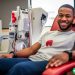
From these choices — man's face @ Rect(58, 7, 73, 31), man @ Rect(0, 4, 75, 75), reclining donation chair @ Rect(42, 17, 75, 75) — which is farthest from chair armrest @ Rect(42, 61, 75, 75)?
man's face @ Rect(58, 7, 73, 31)

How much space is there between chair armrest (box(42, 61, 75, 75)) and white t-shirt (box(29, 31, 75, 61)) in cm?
41

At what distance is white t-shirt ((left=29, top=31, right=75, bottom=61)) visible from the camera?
6.62 feet

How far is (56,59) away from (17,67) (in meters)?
0.30

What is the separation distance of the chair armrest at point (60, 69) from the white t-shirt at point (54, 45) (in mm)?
414

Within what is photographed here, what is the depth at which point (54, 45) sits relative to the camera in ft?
6.80

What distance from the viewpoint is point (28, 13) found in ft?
10.5

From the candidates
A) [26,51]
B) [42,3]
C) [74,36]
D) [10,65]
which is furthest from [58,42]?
[42,3]

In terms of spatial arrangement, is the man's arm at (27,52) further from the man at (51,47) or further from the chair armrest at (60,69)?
the chair armrest at (60,69)

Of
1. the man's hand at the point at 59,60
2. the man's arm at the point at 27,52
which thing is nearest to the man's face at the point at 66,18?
the man's arm at the point at 27,52

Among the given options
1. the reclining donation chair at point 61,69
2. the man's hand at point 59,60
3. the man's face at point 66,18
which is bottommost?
Answer: the reclining donation chair at point 61,69

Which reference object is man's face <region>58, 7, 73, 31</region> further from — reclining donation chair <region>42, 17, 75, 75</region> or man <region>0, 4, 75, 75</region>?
reclining donation chair <region>42, 17, 75, 75</region>

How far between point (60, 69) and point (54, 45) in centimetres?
58

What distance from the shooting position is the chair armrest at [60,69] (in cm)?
147

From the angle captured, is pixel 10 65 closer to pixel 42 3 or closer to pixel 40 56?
pixel 40 56
